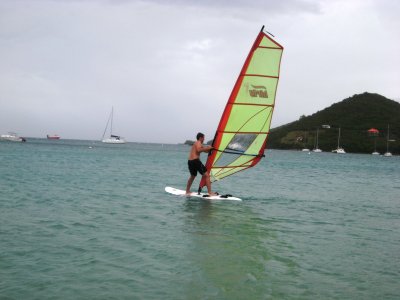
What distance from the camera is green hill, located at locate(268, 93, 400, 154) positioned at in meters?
136

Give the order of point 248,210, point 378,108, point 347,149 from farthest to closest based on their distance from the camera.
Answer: point 378,108 < point 347,149 < point 248,210

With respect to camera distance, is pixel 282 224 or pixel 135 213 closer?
pixel 282 224

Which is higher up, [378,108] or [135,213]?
[378,108]

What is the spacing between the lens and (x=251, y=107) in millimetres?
12008

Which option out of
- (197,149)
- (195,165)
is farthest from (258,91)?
(195,165)

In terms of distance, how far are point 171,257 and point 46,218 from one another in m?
3.83

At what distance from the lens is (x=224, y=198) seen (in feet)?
43.0

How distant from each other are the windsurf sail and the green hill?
124208 millimetres

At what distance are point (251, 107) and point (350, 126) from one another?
5949 inches

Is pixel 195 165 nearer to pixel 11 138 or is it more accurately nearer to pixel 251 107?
pixel 251 107

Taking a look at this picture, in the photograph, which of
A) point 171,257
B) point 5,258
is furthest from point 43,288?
point 171,257

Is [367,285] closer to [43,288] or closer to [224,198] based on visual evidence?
[43,288]

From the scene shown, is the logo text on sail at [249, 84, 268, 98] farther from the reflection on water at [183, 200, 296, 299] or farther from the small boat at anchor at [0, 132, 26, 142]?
the small boat at anchor at [0, 132, 26, 142]

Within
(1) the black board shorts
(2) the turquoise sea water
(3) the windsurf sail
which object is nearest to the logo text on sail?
(3) the windsurf sail
